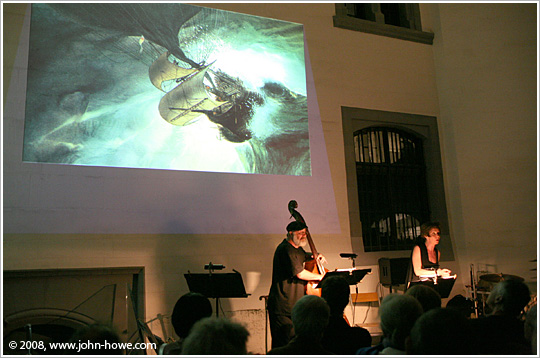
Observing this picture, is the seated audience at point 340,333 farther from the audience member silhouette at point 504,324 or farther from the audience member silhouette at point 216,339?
the audience member silhouette at point 216,339

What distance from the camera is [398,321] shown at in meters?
2.34

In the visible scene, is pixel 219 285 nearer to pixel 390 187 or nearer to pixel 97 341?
pixel 97 341

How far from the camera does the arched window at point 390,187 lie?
25.3 feet

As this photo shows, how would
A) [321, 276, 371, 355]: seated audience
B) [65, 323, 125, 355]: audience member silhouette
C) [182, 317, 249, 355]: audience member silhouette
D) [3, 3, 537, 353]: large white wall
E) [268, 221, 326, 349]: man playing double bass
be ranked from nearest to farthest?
[182, 317, 249, 355]: audience member silhouette, [65, 323, 125, 355]: audience member silhouette, [321, 276, 371, 355]: seated audience, [268, 221, 326, 349]: man playing double bass, [3, 3, 537, 353]: large white wall

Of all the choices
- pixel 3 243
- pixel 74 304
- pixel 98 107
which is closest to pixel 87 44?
pixel 98 107

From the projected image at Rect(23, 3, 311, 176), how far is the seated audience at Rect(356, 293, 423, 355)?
439 centimetres

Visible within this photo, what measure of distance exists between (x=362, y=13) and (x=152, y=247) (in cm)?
534

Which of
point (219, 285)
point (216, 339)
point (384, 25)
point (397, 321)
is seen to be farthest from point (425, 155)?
point (216, 339)

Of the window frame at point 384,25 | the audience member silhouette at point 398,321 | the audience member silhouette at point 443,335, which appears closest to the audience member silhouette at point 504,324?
the audience member silhouette at point 398,321

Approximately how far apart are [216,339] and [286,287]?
9.21 ft

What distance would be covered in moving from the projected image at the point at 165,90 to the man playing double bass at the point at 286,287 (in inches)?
89.3

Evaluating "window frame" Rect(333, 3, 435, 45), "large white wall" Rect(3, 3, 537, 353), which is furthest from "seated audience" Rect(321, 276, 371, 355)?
"window frame" Rect(333, 3, 435, 45)

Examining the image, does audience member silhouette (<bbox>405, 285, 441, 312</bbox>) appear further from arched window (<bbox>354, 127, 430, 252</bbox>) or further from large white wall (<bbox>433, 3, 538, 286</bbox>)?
large white wall (<bbox>433, 3, 538, 286</bbox>)

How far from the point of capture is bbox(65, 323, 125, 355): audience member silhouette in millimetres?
2061
